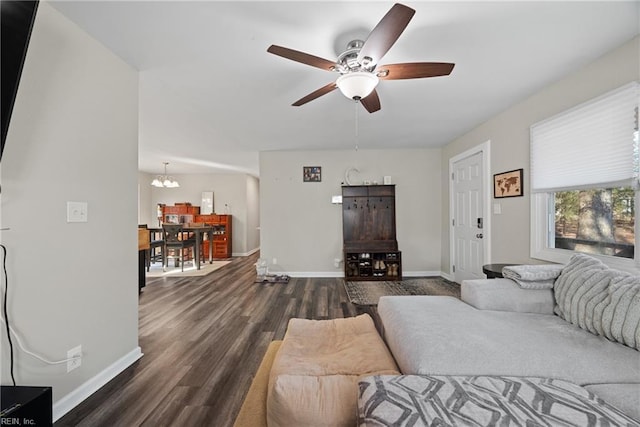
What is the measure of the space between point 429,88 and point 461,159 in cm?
198

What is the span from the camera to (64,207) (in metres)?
1.54

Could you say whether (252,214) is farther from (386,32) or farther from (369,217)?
(386,32)

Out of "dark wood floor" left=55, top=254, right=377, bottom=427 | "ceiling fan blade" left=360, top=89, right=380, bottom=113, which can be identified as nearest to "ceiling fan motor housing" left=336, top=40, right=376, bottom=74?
"ceiling fan blade" left=360, top=89, right=380, bottom=113

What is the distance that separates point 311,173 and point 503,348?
4.03 metres

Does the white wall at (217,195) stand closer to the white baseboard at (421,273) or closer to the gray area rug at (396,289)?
the gray area rug at (396,289)

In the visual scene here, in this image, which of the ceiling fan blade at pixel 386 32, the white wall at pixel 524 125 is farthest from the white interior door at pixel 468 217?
the ceiling fan blade at pixel 386 32

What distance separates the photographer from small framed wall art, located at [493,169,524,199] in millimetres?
2846

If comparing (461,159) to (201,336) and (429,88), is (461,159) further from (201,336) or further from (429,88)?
(201,336)

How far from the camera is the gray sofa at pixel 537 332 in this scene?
1.14 m

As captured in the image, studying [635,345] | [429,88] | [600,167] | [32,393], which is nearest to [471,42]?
[429,88]

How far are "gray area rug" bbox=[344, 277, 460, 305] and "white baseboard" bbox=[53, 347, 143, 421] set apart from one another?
2.35 metres

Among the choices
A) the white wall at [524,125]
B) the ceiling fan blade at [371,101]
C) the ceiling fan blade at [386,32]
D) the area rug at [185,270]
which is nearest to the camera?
the ceiling fan blade at [386,32]

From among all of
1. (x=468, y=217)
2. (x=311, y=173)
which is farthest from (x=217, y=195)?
(x=468, y=217)

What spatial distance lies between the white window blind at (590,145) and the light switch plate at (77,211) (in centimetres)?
367
